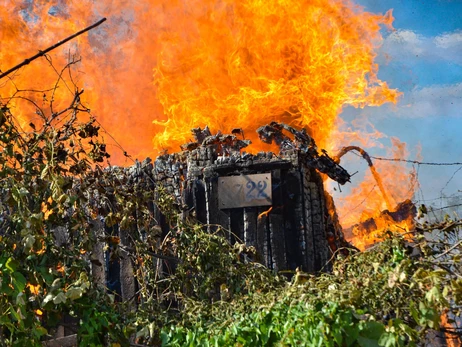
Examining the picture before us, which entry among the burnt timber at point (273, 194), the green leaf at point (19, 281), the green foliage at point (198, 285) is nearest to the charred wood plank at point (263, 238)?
the burnt timber at point (273, 194)

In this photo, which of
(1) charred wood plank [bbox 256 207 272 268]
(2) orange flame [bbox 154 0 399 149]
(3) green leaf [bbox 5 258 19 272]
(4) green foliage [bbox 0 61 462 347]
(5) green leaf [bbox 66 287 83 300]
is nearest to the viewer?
(4) green foliage [bbox 0 61 462 347]

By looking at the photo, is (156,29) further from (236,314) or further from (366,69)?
(236,314)

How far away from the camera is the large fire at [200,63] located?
13.3m

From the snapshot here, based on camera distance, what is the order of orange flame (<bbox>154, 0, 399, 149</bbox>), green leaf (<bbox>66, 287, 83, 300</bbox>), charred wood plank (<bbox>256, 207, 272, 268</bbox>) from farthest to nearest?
orange flame (<bbox>154, 0, 399, 149</bbox>) < charred wood plank (<bbox>256, 207, 272, 268</bbox>) < green leaf (<bbox>66, 287, 83, 300</bbox>)

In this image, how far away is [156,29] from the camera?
51.3 feet

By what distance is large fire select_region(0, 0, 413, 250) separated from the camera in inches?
525

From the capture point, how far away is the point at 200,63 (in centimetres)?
1458

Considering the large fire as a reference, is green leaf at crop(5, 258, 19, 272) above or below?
below

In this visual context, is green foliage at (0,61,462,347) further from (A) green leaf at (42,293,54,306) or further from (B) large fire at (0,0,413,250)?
(B) large fire at (0,0,413,250)

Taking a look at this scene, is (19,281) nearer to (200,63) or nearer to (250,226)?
(250,226)

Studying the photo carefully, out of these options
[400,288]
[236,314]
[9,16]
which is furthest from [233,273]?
[9,16]

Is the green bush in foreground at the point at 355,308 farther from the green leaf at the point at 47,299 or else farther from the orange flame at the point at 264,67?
the orange flame at the point at 264,67

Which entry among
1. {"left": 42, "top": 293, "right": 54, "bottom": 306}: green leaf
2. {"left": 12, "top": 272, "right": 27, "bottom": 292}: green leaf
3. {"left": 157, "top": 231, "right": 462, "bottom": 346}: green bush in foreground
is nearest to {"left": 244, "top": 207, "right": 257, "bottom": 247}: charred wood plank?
{"left": 157, "top": 231, "right": 462, "bottom": 346}: green bush in foreground

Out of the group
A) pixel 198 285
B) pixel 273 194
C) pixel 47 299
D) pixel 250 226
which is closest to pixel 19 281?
pixel 47 299
